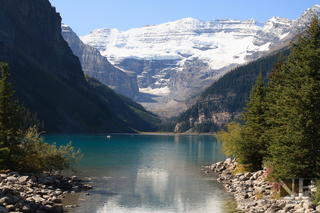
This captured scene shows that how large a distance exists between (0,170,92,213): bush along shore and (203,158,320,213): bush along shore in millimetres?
23984

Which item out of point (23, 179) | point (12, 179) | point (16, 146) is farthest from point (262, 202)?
point (16, 146)

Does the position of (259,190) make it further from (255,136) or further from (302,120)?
(255,136)

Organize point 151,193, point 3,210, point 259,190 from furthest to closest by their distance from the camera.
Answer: point 151,193 < point 259,190 < point 3,210

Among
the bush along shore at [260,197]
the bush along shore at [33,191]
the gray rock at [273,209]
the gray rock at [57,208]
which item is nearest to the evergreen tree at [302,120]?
the bush along shore at [260,197]

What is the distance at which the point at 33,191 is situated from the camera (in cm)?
4031

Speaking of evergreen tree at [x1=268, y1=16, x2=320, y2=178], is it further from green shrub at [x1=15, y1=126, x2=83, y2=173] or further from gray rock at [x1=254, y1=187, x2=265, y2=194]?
green shrub at [x1=15, y1=126, x2=83, y2=173]

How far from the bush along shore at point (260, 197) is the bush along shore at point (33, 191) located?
24.0m

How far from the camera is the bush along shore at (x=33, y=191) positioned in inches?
1326

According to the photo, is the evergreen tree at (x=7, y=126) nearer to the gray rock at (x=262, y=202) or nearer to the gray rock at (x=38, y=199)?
the gray rock at (x=38, y=199)

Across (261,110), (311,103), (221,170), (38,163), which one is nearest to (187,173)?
(221,170)

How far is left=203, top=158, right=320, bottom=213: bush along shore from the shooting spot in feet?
112

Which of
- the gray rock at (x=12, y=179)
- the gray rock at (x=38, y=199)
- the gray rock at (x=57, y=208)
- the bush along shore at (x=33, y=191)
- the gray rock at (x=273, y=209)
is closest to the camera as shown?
the bush along shore at (x=33, y=191)

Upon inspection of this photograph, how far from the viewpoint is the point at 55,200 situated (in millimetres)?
40188

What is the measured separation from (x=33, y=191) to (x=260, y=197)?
30.7m
